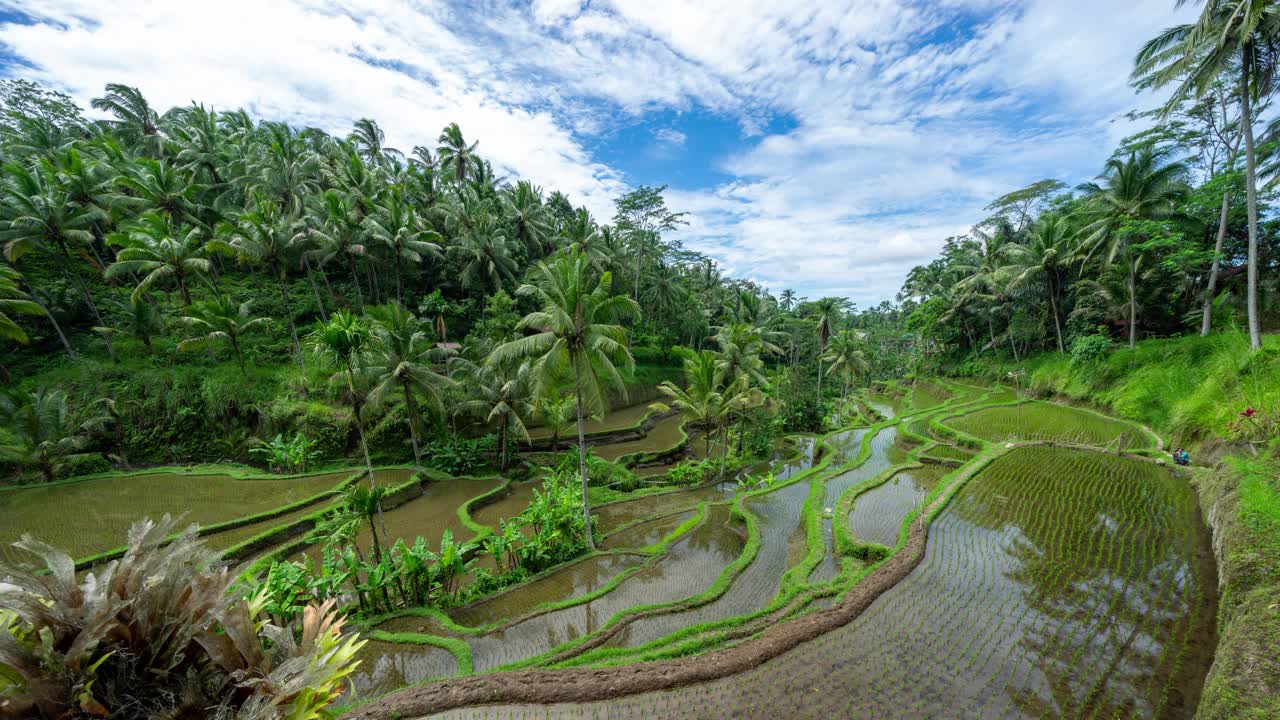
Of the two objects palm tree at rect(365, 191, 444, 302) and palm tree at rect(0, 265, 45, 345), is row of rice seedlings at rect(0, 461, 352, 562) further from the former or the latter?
palm tree at rect(365, 191, 444, 302)

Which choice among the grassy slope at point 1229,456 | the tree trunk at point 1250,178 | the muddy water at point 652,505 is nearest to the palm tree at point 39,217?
the muddy water at point 652,505

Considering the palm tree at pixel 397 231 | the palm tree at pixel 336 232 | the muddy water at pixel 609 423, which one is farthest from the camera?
the muddy water at pixel 609 423

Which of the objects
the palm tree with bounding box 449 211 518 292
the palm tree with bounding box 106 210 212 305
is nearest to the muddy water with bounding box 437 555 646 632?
the palm tree with bounding box 449 211 518 292

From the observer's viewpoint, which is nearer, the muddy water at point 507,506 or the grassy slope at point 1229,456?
the grassy slope at point 1229,456

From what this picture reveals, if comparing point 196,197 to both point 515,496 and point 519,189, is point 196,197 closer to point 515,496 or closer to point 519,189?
point 519,189

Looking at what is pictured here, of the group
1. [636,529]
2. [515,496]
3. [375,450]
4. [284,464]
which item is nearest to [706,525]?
[636,529]

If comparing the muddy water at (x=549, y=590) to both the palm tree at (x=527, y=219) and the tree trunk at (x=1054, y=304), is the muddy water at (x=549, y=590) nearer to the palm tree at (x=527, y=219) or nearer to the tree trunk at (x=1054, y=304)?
the palm tree at (x=527, y=219)
